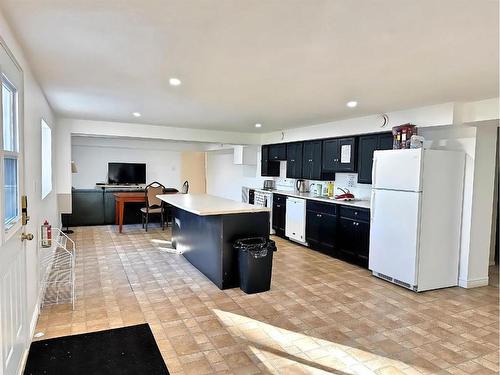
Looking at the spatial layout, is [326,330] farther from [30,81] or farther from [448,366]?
[30,81]

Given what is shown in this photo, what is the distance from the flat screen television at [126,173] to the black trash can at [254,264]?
6.51 meters

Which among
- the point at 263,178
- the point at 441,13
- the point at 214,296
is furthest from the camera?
the point at 263,178

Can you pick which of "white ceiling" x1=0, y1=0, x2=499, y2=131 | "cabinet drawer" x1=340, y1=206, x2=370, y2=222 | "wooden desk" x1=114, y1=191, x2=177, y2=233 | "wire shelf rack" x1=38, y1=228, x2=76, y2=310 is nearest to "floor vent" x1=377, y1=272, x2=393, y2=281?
"cabinet drawer" x1=340, y1=206, x2=370, y2=222

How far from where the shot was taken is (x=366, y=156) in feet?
16.6

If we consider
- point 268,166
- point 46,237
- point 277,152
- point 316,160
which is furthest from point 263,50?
point 268,166

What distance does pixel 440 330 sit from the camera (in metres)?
2.96

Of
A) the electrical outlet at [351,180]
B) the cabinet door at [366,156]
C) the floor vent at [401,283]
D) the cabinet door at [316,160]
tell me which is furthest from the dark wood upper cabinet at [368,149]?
the floor vent at [401,283]

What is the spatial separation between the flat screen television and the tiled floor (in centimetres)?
495

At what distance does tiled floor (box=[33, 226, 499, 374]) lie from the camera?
245 centimetres

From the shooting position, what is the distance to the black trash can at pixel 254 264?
12.1ft

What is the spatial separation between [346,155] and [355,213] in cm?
104

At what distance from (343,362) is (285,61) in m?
2.23

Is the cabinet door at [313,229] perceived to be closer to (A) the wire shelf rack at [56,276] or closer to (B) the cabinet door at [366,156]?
(B) the cabinet door at [366,156]

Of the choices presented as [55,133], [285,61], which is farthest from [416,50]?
[55,133]
